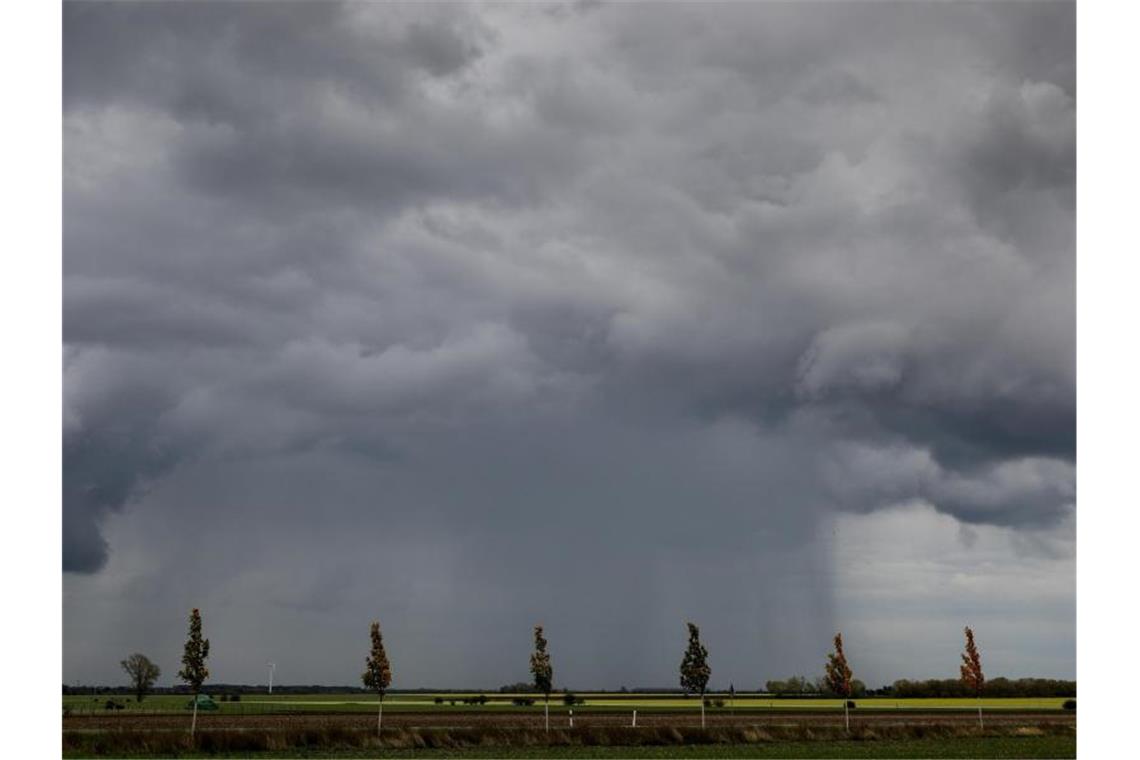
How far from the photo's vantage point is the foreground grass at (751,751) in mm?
46844

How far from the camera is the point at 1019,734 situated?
66.1 m

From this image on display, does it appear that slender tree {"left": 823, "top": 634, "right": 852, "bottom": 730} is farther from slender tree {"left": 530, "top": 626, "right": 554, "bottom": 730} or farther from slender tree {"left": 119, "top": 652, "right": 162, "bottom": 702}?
slender tree {"left": 119, "top": 652, "right": 162, "bottom": 702}

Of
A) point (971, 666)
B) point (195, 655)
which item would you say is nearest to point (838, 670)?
point (971, 666)

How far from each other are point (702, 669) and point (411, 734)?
26.1 meters

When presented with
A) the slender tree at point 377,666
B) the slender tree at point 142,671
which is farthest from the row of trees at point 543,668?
the slender tree at point 142,671

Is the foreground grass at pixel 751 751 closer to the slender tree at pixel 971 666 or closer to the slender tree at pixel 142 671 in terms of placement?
the slender tree at pixel 971 666

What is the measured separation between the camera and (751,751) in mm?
51406

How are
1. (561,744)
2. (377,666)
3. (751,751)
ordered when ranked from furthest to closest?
(377,666)
(561,744)
(751,751)

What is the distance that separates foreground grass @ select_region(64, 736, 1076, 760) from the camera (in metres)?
46.8

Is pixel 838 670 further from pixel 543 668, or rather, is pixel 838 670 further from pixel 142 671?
pixel 142 671
